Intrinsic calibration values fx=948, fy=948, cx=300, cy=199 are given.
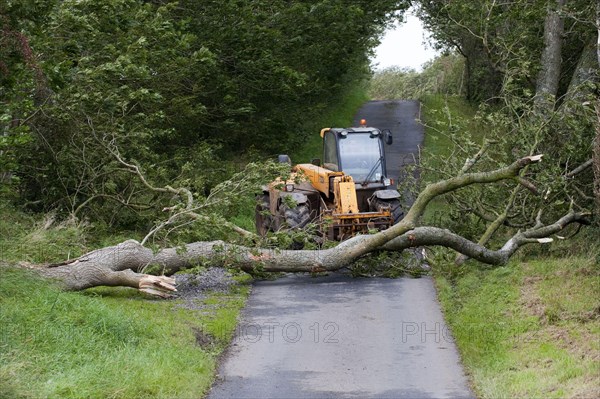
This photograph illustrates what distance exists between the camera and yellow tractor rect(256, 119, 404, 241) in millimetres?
17703

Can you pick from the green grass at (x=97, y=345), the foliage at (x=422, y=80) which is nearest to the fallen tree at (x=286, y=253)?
the green grass at (x=97, y=345)

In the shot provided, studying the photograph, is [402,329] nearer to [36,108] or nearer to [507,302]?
[507,302]

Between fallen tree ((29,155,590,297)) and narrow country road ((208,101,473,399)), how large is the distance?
20.4 inches

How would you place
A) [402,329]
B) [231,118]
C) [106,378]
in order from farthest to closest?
[231,118]
[402,329]
[106,378]

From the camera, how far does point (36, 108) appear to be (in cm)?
1792

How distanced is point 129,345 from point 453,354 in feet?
13.1

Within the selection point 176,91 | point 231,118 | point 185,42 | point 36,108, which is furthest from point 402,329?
point 231,118

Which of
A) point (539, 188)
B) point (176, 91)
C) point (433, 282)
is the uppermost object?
point (176, 91)

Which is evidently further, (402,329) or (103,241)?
(103,241)

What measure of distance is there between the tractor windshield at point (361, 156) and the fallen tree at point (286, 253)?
2973 mm

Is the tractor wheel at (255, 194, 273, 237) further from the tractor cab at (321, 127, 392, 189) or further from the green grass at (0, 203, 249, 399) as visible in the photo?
the green grass at (0, 203, 249, 399)

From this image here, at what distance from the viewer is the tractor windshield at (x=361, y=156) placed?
19359 mm

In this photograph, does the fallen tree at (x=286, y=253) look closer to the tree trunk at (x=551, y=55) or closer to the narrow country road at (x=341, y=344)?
the narrow country road at (x=341, y=344)

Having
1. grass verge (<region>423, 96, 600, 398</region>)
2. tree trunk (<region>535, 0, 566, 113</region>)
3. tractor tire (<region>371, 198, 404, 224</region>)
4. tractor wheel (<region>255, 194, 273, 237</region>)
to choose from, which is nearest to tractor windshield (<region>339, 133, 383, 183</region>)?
tractor tire (<region>371, 198, 404, 224</region>)
